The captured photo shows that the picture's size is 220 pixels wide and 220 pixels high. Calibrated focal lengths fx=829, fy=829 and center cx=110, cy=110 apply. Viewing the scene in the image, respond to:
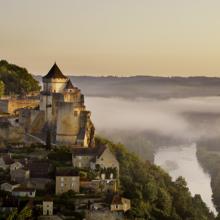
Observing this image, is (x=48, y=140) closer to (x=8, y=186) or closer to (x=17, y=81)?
(x=8, y=186)

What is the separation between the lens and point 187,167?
102938 mm

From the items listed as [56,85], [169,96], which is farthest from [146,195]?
[169,96]

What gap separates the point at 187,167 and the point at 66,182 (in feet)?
177

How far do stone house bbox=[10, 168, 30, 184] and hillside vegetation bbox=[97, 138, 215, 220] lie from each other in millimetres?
6688

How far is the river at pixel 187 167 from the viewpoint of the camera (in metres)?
89.6

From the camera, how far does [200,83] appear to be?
173375mm

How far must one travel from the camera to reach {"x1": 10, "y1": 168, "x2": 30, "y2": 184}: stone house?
2013 inches

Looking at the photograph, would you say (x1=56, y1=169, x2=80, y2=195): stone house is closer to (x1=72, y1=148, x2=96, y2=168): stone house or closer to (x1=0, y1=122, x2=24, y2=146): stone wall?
(x1=72, y1=148, x2=96, y2=168): stone house

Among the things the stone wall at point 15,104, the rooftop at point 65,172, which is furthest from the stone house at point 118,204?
the stone wall at point 15,104

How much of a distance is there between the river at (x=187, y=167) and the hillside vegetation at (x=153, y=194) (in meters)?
12.0

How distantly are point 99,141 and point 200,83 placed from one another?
11164 cm

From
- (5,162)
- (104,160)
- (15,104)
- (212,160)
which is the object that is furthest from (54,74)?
(212,160)

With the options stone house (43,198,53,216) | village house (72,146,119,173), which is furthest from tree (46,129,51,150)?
stone house (43,198,53,216)

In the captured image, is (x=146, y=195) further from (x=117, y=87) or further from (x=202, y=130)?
(x=117, y=87)
